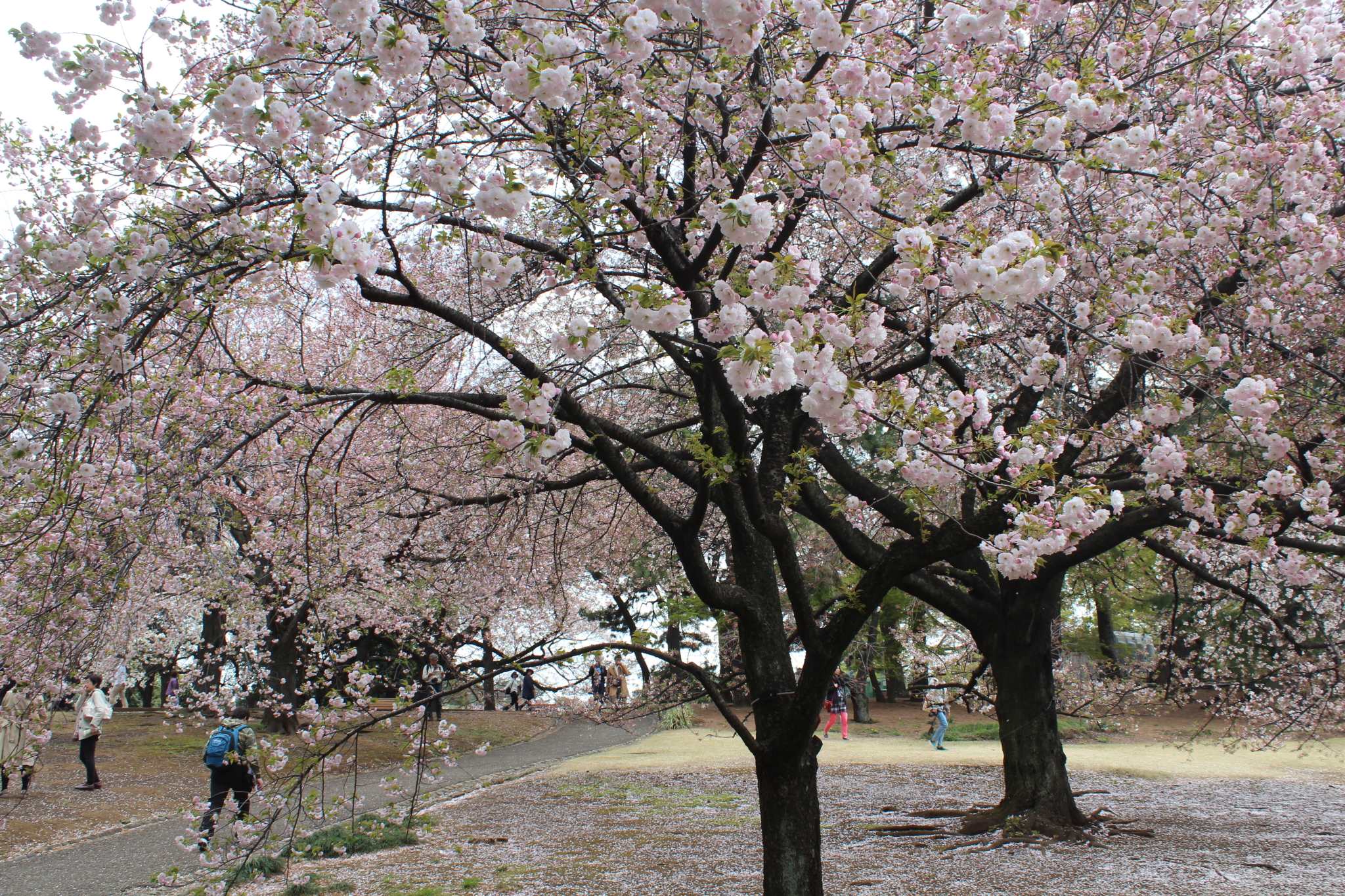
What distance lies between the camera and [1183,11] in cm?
506

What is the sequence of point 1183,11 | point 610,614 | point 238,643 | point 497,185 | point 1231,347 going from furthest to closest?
point 610,614 → point 238,643 → point 1231,347 → point 1183,11 → point 497,185

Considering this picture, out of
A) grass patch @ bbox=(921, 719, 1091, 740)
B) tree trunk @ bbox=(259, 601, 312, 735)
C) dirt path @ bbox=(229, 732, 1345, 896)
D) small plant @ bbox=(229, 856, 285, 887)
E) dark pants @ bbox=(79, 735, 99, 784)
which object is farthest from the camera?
grass patch @ bbox=(921, 719, 1091, 740)

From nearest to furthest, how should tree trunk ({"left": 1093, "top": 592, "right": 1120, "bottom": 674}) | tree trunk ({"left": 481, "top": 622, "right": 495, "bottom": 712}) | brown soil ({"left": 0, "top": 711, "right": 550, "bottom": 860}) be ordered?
tree trunk ({"left": 481, "top": 622, "right": 495, "bottom": 712})
brown soil ({"left": 0, "top": 711, "right": 550, "bottom": 860})
tree trunk ({"left": 1093, "top": 592, "right": 1120, "bottom": 674})

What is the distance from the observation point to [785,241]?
15.9ft

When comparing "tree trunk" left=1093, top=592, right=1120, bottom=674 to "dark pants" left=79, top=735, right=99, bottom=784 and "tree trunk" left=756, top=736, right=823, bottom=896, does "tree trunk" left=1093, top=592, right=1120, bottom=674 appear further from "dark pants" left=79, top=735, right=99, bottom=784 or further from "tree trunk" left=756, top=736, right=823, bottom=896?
"dark pants" left=79, top=735, right=99, bottom=784

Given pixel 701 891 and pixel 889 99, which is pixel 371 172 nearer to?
pixel 889 99

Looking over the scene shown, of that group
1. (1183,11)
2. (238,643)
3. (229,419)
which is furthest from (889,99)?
(238,643)

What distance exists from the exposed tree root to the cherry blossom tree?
2395 mm

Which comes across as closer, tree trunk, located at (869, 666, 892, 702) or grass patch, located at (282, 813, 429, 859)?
grass patch, located at (282, 813, 429, 859)

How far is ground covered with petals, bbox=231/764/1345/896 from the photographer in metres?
6.20

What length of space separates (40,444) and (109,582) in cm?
194

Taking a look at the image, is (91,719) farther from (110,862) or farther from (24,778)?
(110,862)

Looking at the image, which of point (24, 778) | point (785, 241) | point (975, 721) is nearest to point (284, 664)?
point (24, 778)

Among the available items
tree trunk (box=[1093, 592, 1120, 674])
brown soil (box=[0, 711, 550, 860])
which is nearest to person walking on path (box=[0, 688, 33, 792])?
brown soil (box=[0, 711, 550, 860])
